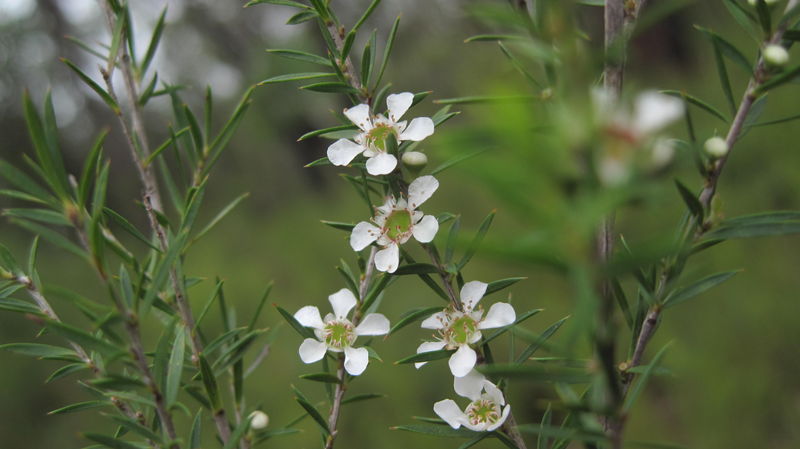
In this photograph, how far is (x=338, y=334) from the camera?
1.51 ft

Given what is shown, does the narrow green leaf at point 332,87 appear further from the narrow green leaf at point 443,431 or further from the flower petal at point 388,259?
the narrow green leaf at point 443,431

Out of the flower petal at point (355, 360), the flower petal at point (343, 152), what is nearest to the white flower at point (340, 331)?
the flower petal at point (355, 360)

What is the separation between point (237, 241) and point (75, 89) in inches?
118

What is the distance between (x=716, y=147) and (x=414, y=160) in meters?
0.19

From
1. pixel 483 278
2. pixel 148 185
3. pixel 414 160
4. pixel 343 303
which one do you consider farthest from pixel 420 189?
pixel 483 278

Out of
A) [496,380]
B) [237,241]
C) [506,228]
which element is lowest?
[237,241]

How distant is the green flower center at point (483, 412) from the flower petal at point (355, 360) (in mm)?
82

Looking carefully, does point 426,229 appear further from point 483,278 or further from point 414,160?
point 483,278

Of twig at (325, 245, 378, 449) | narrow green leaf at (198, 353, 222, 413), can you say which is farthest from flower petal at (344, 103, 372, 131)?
narrow green leaf at (198, 353, 222, 413)

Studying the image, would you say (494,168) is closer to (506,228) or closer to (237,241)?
(506,228)

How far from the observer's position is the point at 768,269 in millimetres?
1731

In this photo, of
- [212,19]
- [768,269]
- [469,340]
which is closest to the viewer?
[469,340]

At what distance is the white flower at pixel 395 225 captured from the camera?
39cm

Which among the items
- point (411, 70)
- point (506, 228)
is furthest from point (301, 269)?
point (411, 70)
